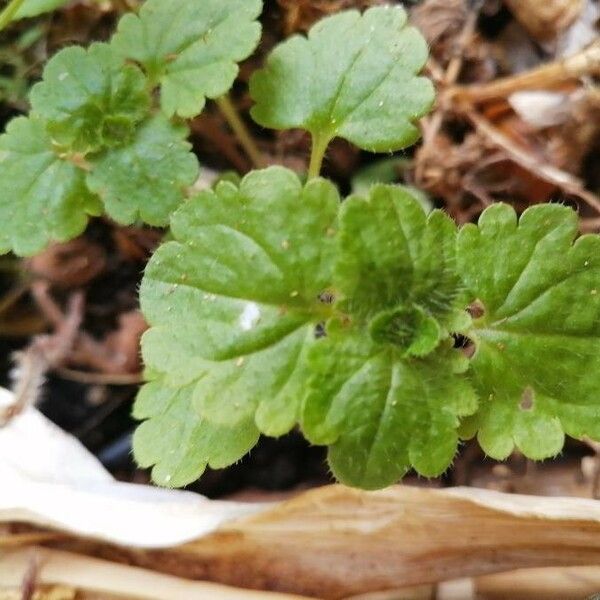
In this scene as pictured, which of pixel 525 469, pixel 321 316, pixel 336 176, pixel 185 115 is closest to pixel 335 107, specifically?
pixel 185 115

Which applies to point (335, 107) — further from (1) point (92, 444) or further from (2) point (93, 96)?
(1) point (92, 444)

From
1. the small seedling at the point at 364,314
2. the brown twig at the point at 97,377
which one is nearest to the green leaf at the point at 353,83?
the small seedling at the point at 364,314

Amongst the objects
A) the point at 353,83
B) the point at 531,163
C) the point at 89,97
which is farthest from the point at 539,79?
the point at 89,97

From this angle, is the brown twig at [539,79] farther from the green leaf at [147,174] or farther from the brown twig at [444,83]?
the green leaf at [147,174]

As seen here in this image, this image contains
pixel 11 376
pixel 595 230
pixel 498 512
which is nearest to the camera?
pixel 498 512

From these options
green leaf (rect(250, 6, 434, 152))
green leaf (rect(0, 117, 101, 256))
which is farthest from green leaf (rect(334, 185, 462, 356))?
green leaf (rect(0, 117, 101, 256))
